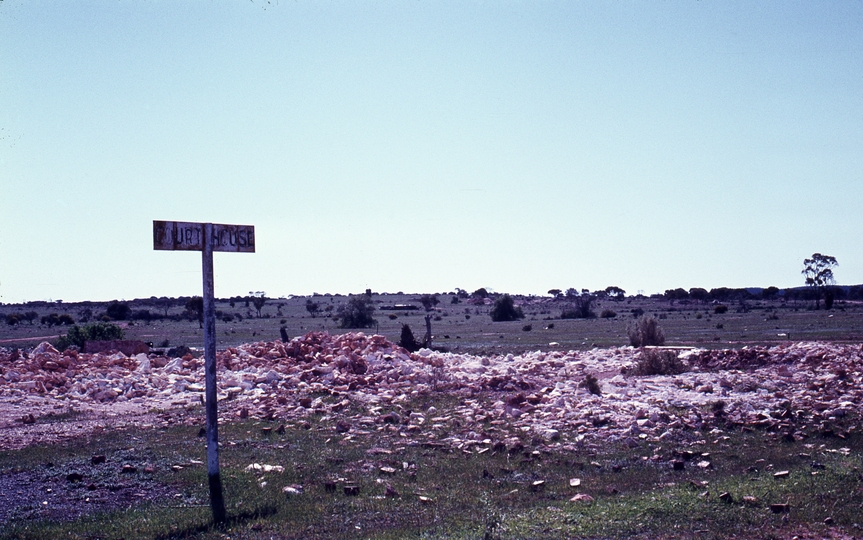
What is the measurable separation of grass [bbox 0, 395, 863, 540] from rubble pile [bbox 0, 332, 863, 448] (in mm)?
851

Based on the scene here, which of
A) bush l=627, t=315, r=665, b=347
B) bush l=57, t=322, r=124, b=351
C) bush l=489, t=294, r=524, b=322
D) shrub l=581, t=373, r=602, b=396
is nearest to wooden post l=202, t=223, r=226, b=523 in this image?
shrub l=581, t=373, r=602, b=396

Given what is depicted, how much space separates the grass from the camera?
304 inches

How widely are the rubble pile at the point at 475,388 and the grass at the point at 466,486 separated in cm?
85

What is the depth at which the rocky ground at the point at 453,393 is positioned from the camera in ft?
46.1

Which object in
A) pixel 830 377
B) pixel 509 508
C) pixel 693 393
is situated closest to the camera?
pixel 509 508

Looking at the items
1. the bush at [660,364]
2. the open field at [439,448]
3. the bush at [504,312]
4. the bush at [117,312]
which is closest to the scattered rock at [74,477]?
the open field at [439,448]

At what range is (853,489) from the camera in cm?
906

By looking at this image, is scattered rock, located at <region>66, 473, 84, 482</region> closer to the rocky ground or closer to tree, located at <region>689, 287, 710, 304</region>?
the rocky ground

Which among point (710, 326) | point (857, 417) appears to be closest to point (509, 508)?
point (857, 417)

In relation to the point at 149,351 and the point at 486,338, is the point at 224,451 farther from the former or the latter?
the point at 486,338

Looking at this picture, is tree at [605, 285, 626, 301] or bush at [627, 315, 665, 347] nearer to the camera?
bush at [627, 315, 665, 347]

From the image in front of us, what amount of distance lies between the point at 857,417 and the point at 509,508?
9448mm

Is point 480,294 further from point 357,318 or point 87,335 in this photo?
point 87,335

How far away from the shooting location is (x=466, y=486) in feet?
32.5
